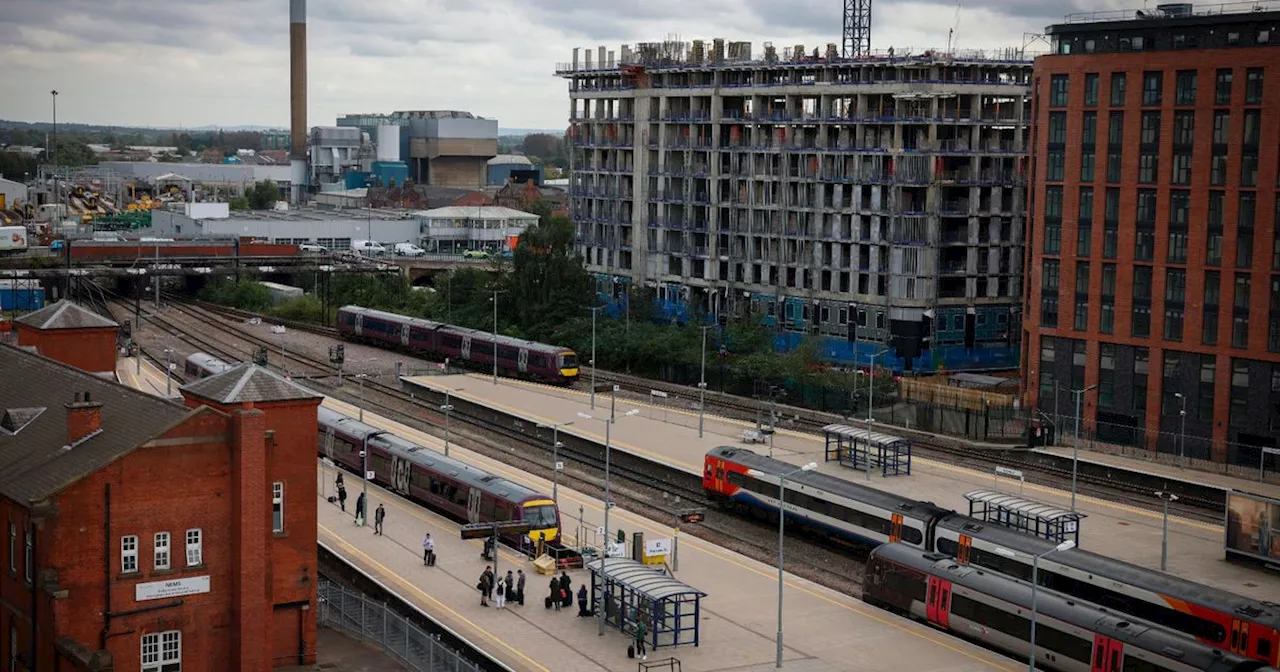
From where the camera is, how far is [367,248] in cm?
15900

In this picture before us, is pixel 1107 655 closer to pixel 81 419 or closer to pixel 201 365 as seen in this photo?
pixel 81 419

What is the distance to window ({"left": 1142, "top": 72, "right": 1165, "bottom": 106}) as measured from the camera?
7425 centimetres

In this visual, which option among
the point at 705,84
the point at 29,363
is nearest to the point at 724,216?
the point at 705,84

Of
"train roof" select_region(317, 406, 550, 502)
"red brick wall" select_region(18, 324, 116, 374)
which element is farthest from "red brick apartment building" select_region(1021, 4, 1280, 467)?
"red brick wall" select_region(18, 324, 116, 374)

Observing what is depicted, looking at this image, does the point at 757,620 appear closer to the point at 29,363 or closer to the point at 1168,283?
the point at 29,363

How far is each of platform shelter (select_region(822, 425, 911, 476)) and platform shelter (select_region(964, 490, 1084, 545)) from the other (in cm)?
1064

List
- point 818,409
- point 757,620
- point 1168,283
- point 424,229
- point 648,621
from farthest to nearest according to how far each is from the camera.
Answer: point 424,229
point 818,409
point 1168,283
point 757,620
point 648,621

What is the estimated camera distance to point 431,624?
143 ft

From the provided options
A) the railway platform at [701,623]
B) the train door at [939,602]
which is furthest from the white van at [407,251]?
the train door at [939,602]

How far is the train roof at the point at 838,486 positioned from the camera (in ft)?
173

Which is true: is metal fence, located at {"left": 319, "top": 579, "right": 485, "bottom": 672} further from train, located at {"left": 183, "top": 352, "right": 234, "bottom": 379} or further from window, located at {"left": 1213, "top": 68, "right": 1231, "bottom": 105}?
window, located at {"left": 1213, "top": 68, "right": 1231, "bottom": 105}


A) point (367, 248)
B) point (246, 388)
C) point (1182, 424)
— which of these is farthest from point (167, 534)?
point (367, 248)

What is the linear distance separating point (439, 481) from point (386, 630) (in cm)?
1639

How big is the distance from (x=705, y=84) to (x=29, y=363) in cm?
6539
